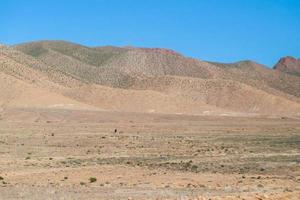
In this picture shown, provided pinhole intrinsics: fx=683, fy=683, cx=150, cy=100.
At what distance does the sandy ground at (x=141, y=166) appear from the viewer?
78.6 ft

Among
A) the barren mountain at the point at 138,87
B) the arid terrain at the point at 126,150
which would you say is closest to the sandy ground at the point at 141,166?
the arid terrain at the point at 126,150

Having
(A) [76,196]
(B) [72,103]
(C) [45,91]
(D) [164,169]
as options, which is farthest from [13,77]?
(A) [76,196]

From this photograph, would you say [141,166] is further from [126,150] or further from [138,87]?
[138,87]

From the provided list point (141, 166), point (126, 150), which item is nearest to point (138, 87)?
point (126, 150)

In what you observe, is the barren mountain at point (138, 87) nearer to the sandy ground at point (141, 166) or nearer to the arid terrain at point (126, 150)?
the arid terrain at point (126, 150)

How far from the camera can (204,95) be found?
151m

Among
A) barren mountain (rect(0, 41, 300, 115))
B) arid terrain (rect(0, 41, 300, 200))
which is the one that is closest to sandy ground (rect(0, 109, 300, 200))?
arid terrain (rect(0, 41, 300, 200))

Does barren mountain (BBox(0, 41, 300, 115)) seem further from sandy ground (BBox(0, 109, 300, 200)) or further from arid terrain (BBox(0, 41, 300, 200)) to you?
sandy ground (BBox(0, 109, 300, 200))

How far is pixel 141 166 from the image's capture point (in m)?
34.3

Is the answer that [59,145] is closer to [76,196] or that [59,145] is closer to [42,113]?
[76,196]

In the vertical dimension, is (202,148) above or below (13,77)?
below

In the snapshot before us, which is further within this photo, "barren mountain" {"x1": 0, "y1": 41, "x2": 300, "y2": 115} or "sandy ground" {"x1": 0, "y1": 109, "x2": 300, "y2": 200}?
"barren mountain" {"x1": 0, "y1": 41, "x2": 300, "y2": 115}

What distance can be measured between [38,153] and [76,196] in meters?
21.0

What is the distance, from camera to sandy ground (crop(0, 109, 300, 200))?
2397cm
